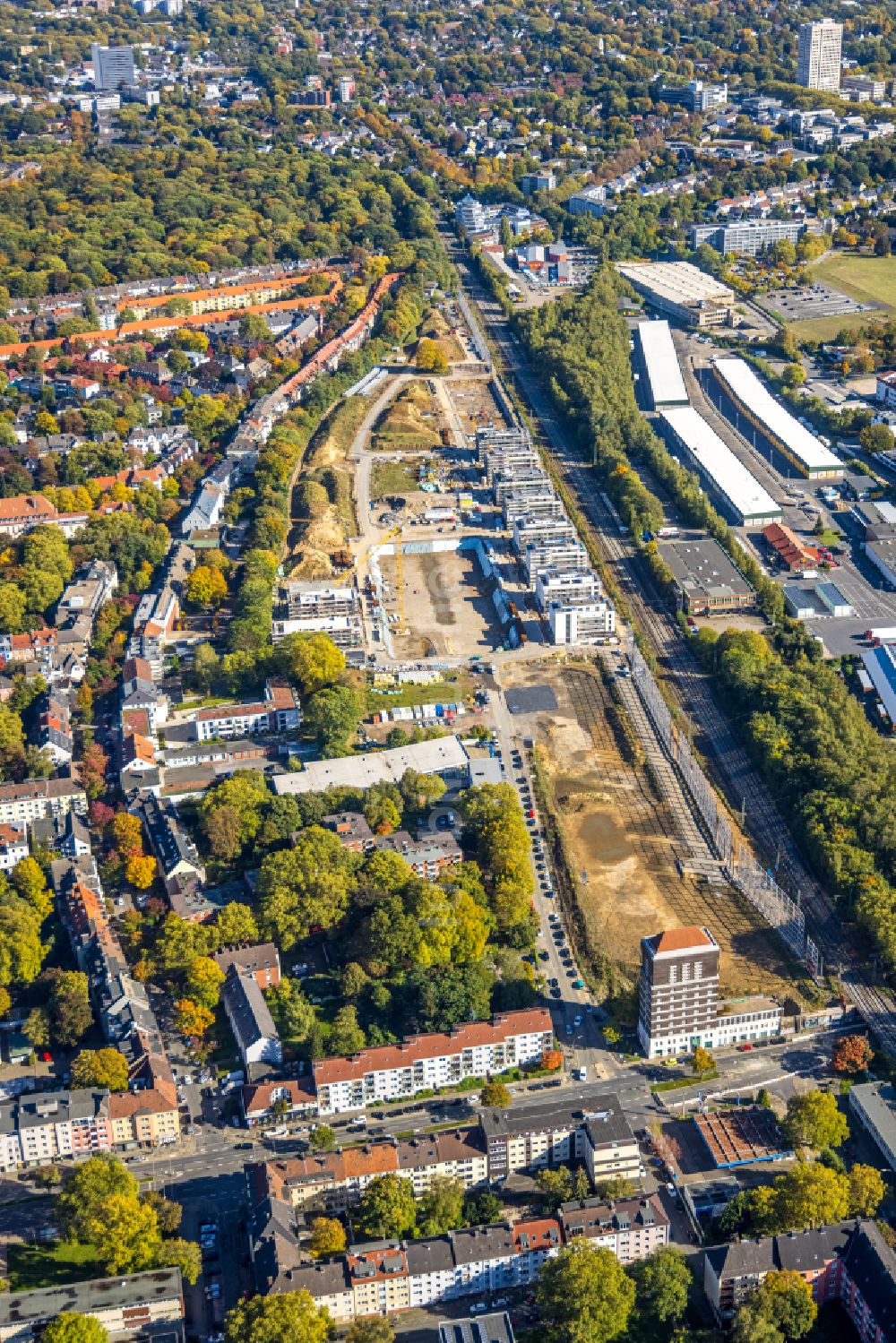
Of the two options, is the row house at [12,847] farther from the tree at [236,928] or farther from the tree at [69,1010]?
the tree at [236,928]

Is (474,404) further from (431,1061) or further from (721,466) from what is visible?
(431,1061)

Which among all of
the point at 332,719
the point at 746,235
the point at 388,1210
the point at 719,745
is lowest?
the point at 719,745

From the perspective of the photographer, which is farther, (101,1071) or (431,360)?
(431,360)

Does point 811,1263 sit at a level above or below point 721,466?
above

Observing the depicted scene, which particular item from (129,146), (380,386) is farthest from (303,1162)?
(129,146)

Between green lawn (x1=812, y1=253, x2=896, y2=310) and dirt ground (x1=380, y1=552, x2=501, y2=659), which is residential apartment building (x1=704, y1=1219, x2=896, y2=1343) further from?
green lawn (x1=812, y1=253, x2=896, y2=310)

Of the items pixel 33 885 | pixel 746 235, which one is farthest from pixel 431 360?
pixel 33 885

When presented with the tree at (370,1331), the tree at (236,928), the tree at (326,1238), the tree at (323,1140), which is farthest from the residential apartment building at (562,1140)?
the tree at (236,928)
